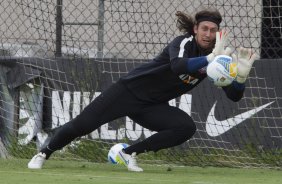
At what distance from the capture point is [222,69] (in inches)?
358

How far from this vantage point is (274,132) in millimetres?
11852

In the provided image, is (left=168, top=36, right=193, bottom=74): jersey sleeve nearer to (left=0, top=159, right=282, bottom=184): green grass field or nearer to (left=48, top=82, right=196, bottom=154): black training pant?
(left=48, top=82, right=196, bottom=154): black training pant

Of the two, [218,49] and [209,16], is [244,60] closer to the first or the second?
[218,49]

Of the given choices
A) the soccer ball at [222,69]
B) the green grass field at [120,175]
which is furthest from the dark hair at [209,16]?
the green grass field at [120,175]

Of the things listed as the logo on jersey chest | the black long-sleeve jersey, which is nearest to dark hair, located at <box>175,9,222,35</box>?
the black long-sleeve jersey

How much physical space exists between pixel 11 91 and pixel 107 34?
4.61 feet

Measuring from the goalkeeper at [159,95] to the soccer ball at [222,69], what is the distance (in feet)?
1.65

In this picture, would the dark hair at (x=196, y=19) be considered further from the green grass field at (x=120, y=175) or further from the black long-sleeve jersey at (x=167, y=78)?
the green grass field at (x=120, y=175)

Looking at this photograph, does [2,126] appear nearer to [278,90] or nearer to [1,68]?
[1,68]

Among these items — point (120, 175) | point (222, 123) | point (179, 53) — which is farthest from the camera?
point (222, 123)

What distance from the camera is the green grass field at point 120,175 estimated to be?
29.3 ft

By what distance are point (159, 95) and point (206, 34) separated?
2.72 ft

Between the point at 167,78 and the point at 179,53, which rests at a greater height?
the point at 179,53

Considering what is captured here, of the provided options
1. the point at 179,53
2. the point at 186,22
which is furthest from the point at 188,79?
the point at 186,22
